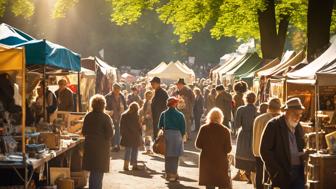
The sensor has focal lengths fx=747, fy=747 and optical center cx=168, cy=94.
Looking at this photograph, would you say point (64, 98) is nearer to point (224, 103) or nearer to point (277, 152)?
point (224, 103)

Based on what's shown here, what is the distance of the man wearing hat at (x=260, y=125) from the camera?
484 inches

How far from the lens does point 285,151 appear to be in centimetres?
897

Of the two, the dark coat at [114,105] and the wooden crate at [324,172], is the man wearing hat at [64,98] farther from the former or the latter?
the wooden crate at [324,172]

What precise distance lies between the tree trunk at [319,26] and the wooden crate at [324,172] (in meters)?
5.39

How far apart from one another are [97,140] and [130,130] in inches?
202

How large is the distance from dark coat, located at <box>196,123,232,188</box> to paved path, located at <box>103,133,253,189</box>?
2.65 meters

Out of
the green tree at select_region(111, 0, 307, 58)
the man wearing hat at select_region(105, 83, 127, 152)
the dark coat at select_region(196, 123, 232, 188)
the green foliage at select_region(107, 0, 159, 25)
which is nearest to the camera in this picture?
the dark coat at select_region(196, 123, 232, 188)

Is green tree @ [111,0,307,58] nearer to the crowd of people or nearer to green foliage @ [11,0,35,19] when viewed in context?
green foliage @ [11,0,35,19]

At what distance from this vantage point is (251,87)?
26.8 m

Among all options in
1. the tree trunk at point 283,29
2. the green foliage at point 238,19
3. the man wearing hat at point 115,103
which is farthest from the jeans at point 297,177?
the tree trunk at point 283,29

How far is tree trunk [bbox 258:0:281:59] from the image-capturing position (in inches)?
975

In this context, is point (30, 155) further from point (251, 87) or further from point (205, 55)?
point (205, 55)

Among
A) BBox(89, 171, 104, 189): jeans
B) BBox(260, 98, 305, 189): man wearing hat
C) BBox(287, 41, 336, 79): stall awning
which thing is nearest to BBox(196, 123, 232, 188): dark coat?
BBox(89, 171, 104, 189): jeans

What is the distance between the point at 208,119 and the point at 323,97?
447 centimetres
